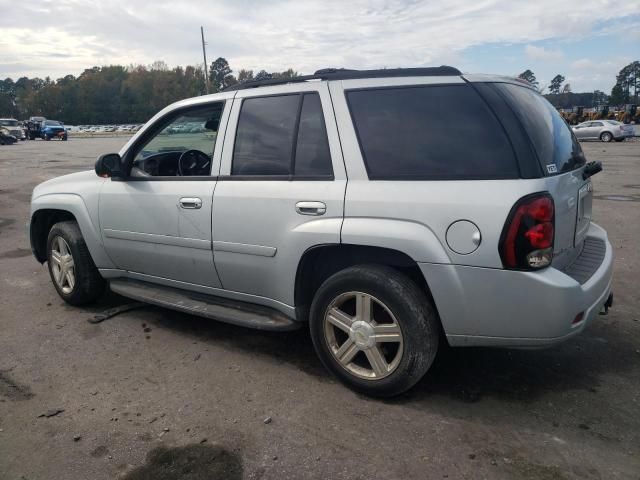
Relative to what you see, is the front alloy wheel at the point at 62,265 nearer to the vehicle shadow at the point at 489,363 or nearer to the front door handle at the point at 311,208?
the vehicle shadow at the point at 489,363

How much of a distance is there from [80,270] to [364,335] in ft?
9.41

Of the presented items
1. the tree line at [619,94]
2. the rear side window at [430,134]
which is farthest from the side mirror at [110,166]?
the tree line at [619,94]

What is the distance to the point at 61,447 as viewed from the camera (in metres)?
2.84

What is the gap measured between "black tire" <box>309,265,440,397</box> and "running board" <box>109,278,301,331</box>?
1.64 ft

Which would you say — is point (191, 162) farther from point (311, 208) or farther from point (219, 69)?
point (219, 69)

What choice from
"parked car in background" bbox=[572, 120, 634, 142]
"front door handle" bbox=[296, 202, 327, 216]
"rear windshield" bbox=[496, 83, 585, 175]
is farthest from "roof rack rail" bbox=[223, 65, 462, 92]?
"parked car in background" bbox=[572, 120, 634, 142]

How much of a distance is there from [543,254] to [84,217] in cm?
369

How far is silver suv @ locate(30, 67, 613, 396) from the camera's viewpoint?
110 inches

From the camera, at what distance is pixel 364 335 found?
125 inches

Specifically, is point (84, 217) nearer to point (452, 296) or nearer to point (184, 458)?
point (184, 458)

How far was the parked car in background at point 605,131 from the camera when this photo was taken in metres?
29.1

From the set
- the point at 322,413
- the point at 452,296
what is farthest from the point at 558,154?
the point at 322,413

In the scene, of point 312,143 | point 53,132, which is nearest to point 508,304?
point 312,143

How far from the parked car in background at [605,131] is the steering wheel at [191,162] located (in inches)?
1134
